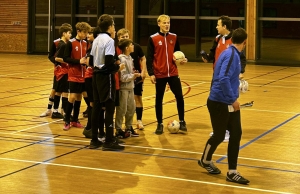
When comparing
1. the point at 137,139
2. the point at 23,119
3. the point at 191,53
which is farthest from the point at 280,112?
the point at 191,53

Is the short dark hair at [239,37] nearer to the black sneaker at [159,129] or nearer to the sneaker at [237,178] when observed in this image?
the sneaker at [237,178]

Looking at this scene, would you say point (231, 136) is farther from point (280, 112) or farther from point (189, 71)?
point (189, 71)

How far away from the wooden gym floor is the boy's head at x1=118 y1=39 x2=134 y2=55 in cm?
129

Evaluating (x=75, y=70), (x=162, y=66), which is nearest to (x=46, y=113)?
(x=75, y=70)

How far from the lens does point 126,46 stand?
853 centimetres

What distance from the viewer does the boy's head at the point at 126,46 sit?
8531mm

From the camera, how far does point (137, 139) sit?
28.4 feet

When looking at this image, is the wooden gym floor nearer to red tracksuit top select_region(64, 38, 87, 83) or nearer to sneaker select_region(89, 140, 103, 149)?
sneaker select_region(89, 140, 103, 149)

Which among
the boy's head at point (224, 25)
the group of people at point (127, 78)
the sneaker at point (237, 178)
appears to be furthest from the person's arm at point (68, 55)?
the sneaker at point (237, 178)

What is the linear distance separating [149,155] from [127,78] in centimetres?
136

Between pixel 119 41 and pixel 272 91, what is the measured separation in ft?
21.1

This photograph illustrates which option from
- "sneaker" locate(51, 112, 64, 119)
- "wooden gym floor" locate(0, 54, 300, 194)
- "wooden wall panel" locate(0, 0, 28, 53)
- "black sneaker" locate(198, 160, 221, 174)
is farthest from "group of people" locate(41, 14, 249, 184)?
"wooden wall panel" locate(0, 0, 28, 53)

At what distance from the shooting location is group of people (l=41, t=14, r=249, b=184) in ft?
21.1

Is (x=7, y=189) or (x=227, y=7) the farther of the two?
(x=227, y=7)
